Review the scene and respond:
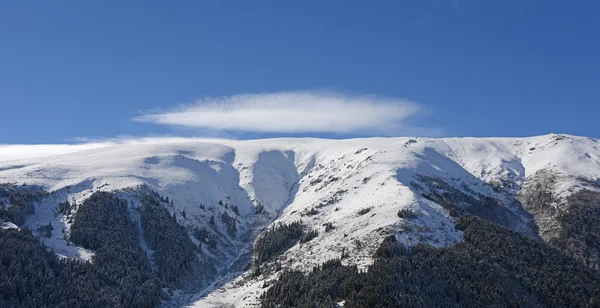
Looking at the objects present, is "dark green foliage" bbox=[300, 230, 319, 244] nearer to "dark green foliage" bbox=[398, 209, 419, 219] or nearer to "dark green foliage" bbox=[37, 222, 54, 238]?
"dark green foliage" bbox=[398, 209, 419, 219]

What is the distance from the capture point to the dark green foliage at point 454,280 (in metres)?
82.2

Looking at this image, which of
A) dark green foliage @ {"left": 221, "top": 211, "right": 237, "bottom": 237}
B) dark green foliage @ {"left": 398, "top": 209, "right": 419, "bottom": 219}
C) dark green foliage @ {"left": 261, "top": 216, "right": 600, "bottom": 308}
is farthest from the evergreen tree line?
dark green foliage @ {"left": 398, "top": 209, "right": 419, "bottom": 219}

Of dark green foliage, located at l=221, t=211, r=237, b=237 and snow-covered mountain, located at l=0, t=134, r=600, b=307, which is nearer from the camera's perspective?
snow-covered mountain, located at l=0, t=134, r=600, b=307

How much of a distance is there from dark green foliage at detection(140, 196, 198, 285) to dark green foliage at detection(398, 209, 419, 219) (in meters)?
50.3

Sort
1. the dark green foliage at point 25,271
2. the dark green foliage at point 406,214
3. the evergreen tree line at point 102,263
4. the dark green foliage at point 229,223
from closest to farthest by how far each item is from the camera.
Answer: the dark green foliage at point 25,271 < the evergreen tree line at point 102,263 < the dark green foliage at point 406,214 < the dark green foliage at point 229,223

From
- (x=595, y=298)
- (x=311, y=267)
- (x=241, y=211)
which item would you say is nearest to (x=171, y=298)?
(x=311, y=267)

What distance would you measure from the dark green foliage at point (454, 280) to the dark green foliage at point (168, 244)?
2827 centimetres

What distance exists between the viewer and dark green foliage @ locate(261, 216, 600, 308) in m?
82.2

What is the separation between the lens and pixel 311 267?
336 ft

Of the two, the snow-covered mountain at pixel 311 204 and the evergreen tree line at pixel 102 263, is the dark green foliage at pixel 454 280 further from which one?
the evergreen tree line at pixel 102 263

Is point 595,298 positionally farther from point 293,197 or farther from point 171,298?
point 293,197

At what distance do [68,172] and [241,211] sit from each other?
57.6 metres

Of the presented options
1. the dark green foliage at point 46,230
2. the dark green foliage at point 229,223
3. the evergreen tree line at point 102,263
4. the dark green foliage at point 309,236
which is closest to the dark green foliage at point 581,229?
the dark green foliage at point 309,236

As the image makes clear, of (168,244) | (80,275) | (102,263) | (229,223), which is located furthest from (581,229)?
(80,275)
